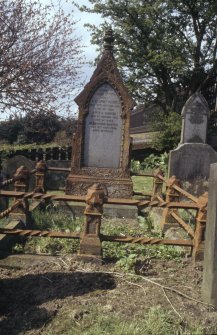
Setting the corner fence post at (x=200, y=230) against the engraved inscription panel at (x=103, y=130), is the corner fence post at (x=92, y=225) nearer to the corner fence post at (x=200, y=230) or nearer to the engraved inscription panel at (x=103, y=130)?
the corner fence post at (x=200, y=230)

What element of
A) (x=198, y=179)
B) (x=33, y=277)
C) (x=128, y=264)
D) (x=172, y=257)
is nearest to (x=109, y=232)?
(x=172, y=257)

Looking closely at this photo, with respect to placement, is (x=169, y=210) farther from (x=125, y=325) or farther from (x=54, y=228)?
(x=125, y=325)

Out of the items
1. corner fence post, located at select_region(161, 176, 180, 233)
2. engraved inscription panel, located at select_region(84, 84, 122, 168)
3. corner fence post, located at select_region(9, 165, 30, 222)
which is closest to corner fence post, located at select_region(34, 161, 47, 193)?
engraved inscription panel, located at select_region(84, 84, 122, 168)

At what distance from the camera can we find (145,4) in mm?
22031

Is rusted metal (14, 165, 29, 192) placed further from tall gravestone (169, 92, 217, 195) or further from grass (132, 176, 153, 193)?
tall gravestone (169, 92, 217, 195)

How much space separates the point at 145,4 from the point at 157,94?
15.8ft

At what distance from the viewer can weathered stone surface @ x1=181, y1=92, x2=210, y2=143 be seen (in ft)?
37.7

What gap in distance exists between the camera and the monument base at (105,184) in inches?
328

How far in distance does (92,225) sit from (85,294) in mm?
961

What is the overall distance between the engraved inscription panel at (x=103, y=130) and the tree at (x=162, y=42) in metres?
13.2

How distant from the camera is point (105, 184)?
8375 millimetres

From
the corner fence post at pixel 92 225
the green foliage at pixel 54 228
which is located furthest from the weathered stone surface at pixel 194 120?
the corner fence post at pixel 92 225

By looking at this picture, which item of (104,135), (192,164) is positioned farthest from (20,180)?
(192,164)

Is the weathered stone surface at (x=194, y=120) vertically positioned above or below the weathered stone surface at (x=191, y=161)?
above
